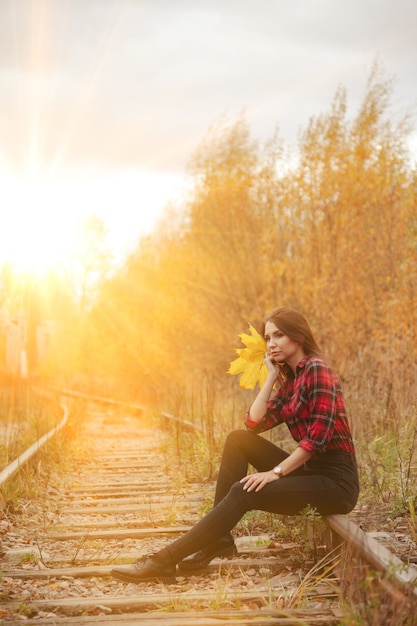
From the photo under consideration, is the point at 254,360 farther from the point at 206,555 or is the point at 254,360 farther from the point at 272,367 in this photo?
the point at 206,555

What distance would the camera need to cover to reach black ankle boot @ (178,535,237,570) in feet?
12.8

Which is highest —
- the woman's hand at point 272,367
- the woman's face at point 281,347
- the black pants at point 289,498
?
the woman's face at point 281,347

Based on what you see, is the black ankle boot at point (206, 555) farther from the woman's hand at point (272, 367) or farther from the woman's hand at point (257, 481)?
the woman's hand at point (272, 367)

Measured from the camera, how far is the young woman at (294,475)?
3.81 metres

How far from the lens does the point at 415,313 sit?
8.98m

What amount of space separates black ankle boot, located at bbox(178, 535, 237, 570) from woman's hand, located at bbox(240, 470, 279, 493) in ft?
1.19

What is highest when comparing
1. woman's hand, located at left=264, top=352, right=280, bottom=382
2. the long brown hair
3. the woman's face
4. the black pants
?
the long brown hair

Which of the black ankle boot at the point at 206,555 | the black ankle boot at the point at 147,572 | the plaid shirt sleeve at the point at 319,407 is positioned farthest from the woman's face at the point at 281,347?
the black ankle boot at the point at 147,572

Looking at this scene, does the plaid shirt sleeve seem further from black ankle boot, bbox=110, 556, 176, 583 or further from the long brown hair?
black ankle boot, bbox=110, 556, 176, 583

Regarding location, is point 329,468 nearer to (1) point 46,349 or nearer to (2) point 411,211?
(2) point 411,211

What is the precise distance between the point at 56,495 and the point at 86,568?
2708 millimetres

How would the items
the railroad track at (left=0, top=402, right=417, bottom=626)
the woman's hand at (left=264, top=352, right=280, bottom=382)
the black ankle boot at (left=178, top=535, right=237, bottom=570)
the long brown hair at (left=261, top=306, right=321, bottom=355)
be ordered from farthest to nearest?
the woman's hand at (left=264, top=352, right=280, bottom=382) → the long brown hair at (left=261, top=306, right=321, bottom=355) → the black ankle boot at (left=178, top=535, right=237, bottom=570) → the railroad track at (left=0, top=402, right=417, bottom=626)

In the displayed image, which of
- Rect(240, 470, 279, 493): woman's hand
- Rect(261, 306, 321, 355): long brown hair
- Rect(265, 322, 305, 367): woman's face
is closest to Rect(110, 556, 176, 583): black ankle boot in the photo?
Rect(240, 470, 279, 493): woman's hand

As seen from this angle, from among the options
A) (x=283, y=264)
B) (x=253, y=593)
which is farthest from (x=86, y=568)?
(x=283, y=264)
